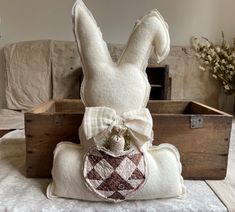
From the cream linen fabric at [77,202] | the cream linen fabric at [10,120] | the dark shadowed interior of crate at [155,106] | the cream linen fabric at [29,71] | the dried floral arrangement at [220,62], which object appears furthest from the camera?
the cream linen fabric at [29,71]

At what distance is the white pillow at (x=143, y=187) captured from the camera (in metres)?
0.53

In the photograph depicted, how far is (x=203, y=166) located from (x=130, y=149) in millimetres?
228

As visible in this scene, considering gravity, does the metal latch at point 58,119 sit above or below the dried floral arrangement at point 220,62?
below

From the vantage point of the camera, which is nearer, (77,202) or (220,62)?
(77,202)

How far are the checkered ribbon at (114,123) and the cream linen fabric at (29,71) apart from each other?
1426 millimetres

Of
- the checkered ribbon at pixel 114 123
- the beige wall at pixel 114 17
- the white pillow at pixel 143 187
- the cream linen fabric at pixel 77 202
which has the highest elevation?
the beige wall at pixel 114 17

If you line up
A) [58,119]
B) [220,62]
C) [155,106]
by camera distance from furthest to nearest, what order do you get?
[220,62]
[155,106]
[58,119]

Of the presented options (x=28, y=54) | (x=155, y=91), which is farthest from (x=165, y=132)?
(x=28, y=54)

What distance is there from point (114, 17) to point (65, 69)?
0.54m

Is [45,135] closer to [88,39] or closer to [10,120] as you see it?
[88,39]

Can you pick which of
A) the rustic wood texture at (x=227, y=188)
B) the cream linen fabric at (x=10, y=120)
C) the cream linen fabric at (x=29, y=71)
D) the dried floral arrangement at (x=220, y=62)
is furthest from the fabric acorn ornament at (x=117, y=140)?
the cream linen fabric at (x=29, y=71)

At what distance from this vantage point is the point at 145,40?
58 centimetres

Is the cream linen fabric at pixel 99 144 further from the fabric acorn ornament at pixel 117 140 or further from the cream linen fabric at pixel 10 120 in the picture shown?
the cream linen fabric at pixel 10 120

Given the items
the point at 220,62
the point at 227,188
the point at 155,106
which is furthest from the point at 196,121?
the point at 220,62
